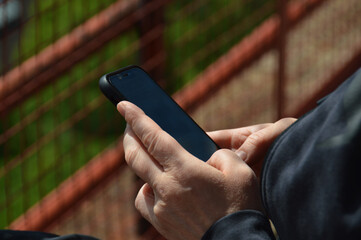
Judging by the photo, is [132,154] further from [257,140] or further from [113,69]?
[113,69]

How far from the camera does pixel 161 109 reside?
1.22 metres

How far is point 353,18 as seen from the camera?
3674mm

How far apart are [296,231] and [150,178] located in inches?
11.4

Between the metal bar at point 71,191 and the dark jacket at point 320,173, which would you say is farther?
the metal bar at point 71,191

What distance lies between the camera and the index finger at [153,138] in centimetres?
102

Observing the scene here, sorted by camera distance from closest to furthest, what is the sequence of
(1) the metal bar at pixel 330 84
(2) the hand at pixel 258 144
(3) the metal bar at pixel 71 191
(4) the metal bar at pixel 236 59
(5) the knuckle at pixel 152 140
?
(5) the knuckle at pixel 152 140, (2) the hand at pixel 258 144, (3) the metal bar at pixel 71 191, (4) the metal bar at pixel 236 59, (1) the metal bar at pixel 330 84

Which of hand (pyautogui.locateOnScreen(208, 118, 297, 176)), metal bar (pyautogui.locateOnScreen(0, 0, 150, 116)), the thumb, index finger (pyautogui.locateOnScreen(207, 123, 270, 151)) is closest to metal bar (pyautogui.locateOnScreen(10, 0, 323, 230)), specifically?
metal bar (pyautogui.locateOnScreen(0, 0, 150, 116))

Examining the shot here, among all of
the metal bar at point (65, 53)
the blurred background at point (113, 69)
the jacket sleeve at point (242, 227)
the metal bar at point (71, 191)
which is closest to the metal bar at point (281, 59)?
the blurred background at point (113, 69)

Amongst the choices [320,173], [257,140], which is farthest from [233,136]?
[320,173]

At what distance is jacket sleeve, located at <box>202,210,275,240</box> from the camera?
3.04 feet

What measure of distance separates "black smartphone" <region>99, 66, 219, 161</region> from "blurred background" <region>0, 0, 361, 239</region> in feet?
3.39

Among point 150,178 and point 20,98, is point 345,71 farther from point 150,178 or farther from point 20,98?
point 150,178

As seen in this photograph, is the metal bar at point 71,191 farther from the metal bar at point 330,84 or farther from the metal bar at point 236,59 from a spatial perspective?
the metal bar at point 330,84

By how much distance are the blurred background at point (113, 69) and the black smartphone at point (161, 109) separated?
1032 mm
